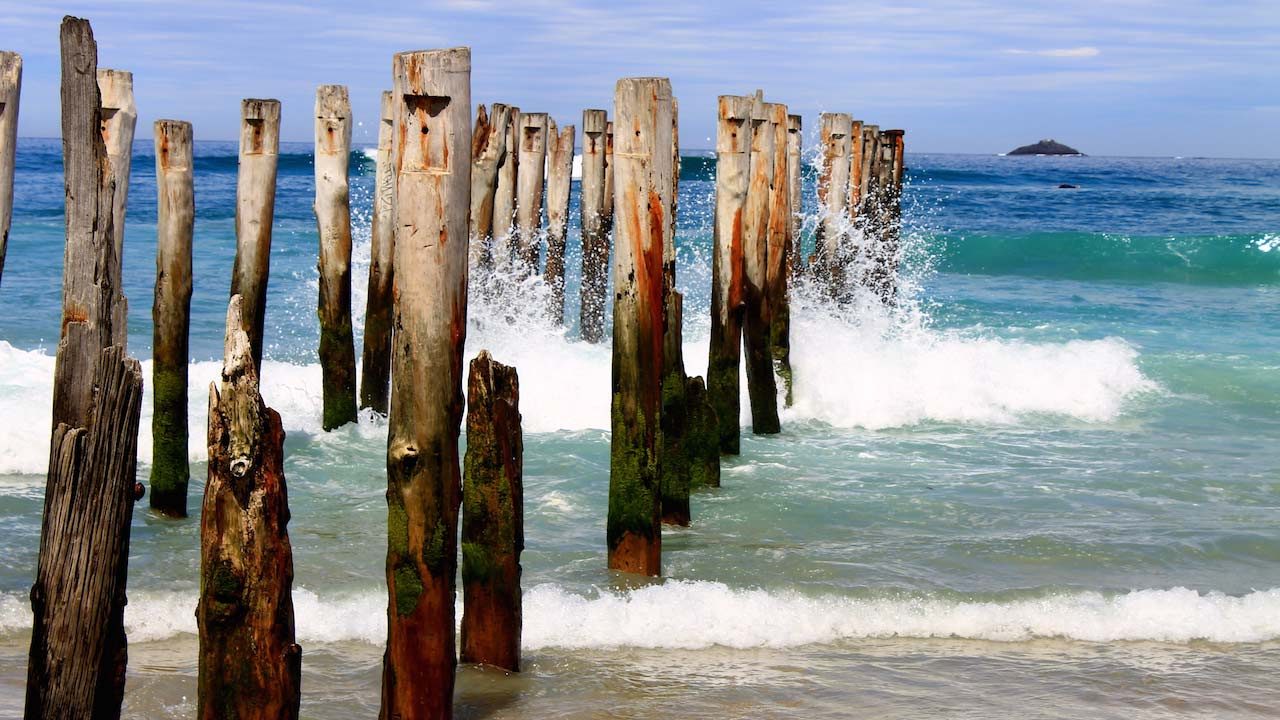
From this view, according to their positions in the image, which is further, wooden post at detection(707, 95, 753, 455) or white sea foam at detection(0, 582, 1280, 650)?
wooden post at detection(707, 95, 753, 455)

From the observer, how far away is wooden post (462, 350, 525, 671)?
469 centimetres

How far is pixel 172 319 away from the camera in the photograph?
7434mm

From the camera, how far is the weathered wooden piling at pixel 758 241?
29.3 ft

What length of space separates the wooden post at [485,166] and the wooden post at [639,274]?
441 centimetres

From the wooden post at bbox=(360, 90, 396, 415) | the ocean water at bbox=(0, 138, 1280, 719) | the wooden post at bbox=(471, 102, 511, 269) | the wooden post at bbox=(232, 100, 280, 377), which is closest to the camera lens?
the ocean water at bbox=(0, 138, 1280, 719)

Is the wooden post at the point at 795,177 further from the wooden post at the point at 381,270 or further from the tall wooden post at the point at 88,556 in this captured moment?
the tall wooden post at the point at 88,556

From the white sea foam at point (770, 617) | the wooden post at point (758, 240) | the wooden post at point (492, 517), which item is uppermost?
the wooden post at point (758, 240)

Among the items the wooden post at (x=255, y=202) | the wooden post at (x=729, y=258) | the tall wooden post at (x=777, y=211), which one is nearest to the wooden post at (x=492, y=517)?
the wooden post at (x=729, y=258)

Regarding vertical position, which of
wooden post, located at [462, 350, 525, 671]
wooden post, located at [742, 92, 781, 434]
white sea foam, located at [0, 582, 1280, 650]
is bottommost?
white sea foam, located at [0, 582, 1280, 650]

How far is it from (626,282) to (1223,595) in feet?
10.7

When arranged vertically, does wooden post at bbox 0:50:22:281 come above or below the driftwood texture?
above

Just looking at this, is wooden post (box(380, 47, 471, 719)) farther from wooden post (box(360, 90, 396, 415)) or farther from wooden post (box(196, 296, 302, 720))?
wooden post (box(360, 90, 396, 415))

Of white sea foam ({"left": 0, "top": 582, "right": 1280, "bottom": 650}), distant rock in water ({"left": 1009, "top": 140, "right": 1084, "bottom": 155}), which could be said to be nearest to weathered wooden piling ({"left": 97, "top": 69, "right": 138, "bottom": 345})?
white sea foam ({"left": 0, "top": 582, "right": 1280, "bottom": 650})

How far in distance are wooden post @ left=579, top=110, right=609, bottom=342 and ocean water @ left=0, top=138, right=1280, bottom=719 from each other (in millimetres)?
864
